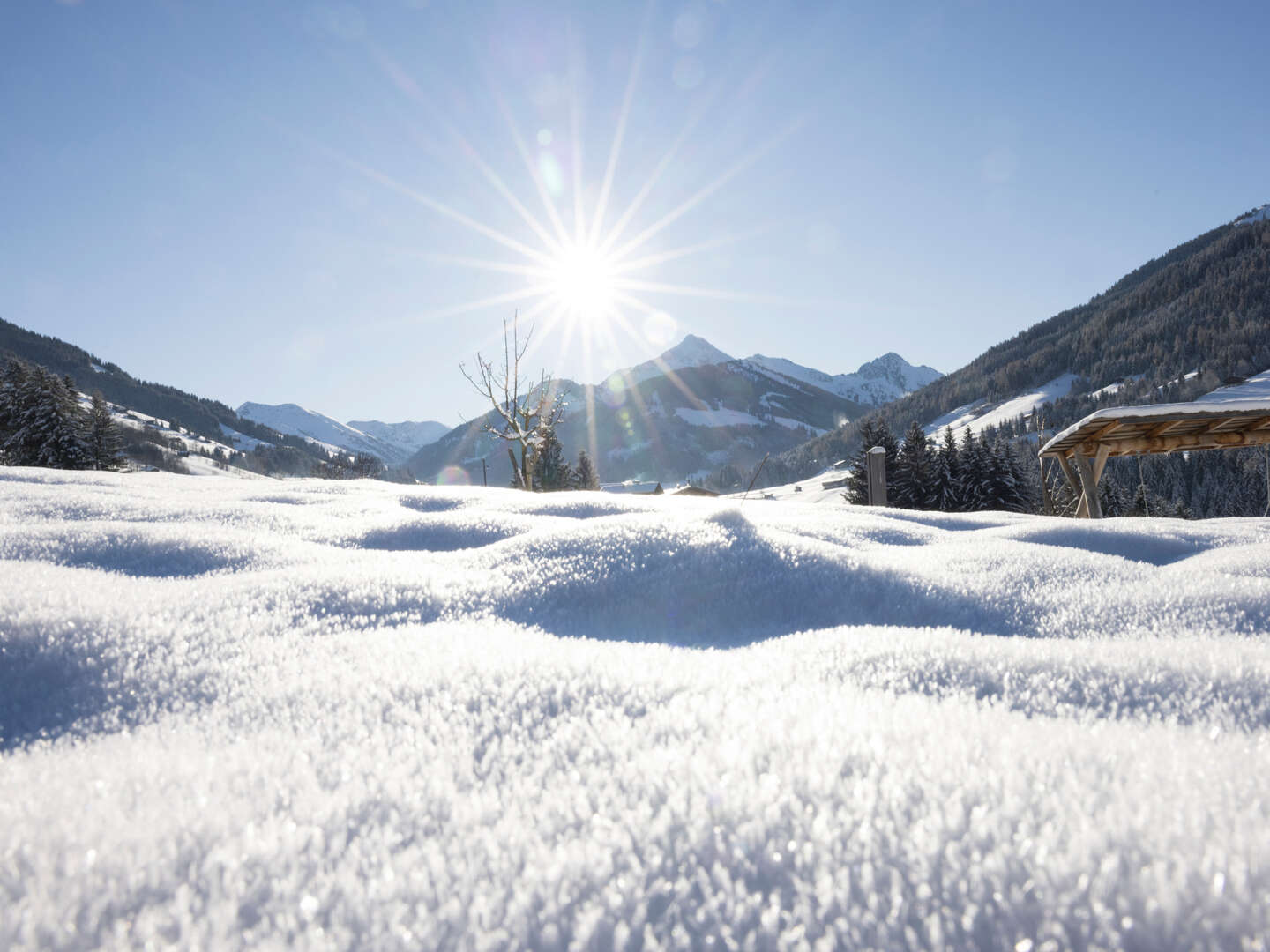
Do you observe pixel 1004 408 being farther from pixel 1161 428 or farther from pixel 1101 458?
pixel 1161 428

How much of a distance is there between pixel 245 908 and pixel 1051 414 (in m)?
118

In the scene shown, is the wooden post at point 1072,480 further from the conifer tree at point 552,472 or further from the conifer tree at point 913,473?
the conifer tree at point 552,472

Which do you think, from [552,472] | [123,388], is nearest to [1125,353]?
[552,472]

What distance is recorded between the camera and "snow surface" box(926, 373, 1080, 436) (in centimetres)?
10738

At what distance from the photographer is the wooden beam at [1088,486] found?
7691mm

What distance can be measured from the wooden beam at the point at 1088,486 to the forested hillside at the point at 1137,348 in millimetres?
94505

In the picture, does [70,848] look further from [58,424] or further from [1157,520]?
[58,424]

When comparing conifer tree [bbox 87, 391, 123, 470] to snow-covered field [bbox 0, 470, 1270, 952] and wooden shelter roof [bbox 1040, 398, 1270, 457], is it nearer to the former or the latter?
snow-covered field [bbox 0, 470, 1270, 952]

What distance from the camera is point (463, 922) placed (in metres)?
0.48

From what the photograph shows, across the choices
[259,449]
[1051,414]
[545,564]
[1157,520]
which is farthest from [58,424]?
[1051,414]

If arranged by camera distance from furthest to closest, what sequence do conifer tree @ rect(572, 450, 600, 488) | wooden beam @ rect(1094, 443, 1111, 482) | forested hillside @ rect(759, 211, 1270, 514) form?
forested hillside @ rect(759, 211, 1270, 514) < conifer tree @ rect(572, 450, 600, 488) < wooden beam @ rect(1094, 443, 1111, 482)

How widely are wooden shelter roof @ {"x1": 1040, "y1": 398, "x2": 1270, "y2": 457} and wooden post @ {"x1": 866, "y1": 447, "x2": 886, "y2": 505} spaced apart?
84.8 inches

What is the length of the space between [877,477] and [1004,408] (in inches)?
5029

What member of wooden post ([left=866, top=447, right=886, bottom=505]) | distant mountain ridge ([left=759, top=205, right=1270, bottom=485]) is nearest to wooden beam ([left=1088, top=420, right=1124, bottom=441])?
wooden post ([left=866, top=447, right=886, bottom=505])
